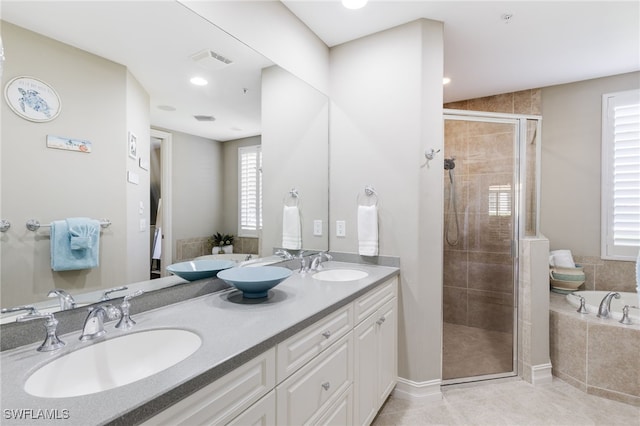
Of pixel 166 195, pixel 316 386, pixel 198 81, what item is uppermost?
pixel 198 81

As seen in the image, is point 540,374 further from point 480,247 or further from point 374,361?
point 374,361

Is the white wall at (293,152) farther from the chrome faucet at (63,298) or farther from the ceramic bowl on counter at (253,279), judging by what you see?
the chrome faucet at (63,298)

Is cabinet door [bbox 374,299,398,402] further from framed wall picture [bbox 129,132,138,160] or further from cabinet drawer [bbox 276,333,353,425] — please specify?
framed wall picture [bbox 129,132,138,160]

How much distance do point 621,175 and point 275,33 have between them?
3220mm

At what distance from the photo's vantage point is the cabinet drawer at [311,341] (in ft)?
3.40

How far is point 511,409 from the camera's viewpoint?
1974 millimetres

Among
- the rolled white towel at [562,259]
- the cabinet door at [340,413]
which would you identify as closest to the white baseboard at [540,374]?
the rolled white towel at [562,259]

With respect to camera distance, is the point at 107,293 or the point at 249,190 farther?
the point at 249,190

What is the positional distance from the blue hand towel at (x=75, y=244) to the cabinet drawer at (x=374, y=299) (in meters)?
1.13

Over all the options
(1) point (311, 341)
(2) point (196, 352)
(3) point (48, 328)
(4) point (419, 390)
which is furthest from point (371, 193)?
(3) point (48, 328)

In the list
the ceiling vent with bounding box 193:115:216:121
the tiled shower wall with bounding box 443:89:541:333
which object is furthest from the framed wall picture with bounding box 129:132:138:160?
the tiled shower wall with bounding box 443:89:541:333

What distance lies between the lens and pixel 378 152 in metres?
2.17

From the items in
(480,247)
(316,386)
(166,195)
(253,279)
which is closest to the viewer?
(316,386)

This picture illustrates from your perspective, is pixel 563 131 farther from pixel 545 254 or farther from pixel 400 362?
pixel 400 362
